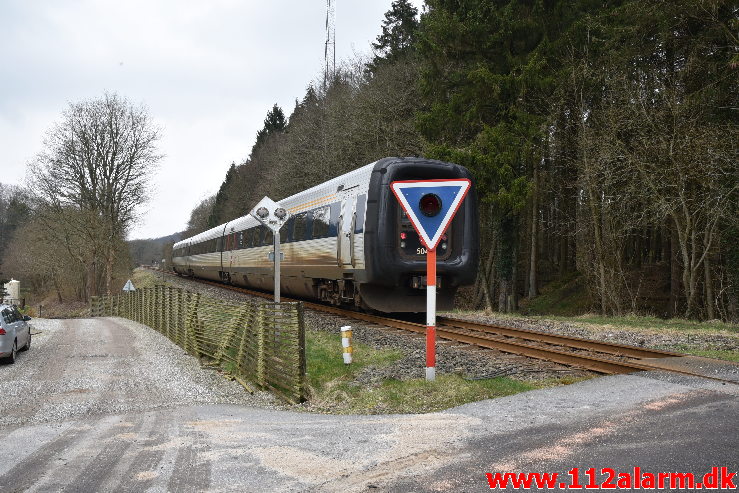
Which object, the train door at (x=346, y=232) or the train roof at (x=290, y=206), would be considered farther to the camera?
the train roof at (x=290, y=206)

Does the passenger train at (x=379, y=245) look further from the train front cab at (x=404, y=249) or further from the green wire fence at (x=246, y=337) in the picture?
the green wire fence at (x=246, y=337)

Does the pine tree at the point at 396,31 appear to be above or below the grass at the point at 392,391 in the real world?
above

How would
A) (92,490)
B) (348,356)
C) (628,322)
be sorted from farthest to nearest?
(628,322)
(348,356)
(92,490)

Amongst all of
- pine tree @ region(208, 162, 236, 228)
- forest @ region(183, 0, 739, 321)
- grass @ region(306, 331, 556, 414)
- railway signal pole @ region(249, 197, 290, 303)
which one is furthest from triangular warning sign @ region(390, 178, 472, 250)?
pine tree @ region(208, 162, 236, 228)

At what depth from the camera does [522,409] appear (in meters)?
6.43

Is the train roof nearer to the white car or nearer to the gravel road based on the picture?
the gravel road

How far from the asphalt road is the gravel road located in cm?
13

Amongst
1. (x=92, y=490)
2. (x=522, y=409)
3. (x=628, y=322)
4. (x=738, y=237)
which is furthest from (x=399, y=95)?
(x=92, y=490)

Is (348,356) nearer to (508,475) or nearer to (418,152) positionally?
(508,475)

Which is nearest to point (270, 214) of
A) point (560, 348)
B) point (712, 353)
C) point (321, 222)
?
point (560, 348)

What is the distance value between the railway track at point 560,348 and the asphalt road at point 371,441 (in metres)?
0.79

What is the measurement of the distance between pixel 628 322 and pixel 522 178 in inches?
293

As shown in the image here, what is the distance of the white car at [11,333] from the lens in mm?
13969

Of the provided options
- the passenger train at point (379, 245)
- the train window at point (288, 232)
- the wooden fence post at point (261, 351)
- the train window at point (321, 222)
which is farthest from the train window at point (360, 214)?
the train window at point (288, 232)
